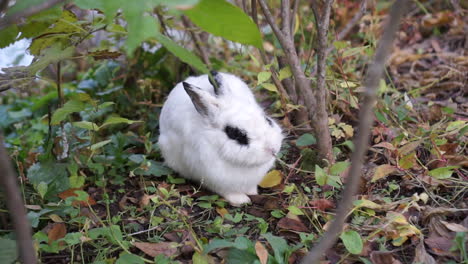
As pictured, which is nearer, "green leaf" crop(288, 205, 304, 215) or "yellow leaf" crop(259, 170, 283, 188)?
"green leaf" crop(288, 205, 304, 215)

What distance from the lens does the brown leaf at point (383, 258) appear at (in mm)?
2398

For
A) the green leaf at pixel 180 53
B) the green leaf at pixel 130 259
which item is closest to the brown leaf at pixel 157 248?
the green leaf at pixel 130 259

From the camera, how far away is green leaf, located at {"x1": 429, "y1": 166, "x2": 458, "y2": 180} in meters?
2.85

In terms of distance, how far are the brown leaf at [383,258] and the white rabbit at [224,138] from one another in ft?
2.88

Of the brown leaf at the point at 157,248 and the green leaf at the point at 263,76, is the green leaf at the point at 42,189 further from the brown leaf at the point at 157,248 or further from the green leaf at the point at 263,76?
the green leaf at the point at 263,76

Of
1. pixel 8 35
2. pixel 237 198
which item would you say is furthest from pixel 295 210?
pixel 8 35

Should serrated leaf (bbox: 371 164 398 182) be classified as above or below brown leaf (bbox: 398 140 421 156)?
below

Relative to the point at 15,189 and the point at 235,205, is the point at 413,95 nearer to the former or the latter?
the point at 235,205

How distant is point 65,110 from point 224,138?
0.95 m

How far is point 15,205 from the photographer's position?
1597 mm

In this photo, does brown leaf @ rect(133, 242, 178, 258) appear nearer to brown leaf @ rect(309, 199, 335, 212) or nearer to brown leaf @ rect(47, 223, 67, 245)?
brown leaf @ rect(47, 223, 67, 245)

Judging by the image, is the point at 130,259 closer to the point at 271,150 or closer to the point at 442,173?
the point at 271,150

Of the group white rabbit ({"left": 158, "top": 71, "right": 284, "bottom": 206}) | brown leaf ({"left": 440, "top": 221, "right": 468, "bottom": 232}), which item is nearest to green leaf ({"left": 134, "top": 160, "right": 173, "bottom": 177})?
white rabbit ({"left": 158, "top": 71, "right": 284, "bottom": 206})

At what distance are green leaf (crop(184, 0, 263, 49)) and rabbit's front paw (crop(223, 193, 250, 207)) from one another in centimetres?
172
